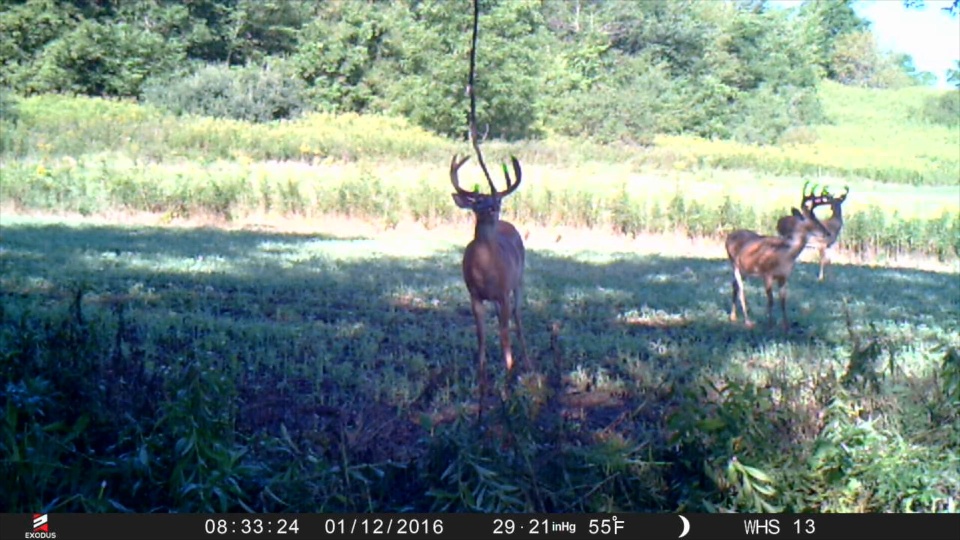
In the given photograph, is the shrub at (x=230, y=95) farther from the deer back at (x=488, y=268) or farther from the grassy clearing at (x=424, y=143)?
the deer back at (x=488, y=268)

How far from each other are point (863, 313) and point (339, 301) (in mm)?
6221

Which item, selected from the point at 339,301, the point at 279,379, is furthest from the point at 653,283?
the point at 279,379

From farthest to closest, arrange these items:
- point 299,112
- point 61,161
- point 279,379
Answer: point 299,112 → point 61,161 → point 279,379

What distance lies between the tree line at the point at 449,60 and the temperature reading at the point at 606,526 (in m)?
33.6

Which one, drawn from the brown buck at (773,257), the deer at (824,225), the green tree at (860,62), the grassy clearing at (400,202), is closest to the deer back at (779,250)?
the brown buck at (773,257)

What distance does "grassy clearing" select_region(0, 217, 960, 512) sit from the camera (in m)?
6.54

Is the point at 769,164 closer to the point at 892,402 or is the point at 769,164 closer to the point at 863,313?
the point at 863,313

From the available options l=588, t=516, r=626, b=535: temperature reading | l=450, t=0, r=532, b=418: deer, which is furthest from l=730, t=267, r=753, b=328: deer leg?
l=588, t=516, r=626, b=535: temperature reading

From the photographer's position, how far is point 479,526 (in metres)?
6.09

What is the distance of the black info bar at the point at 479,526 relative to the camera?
5855mm

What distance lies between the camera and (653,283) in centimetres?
1714

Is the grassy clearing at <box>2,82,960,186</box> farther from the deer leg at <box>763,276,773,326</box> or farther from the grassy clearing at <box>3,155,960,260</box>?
the deer leg at <box>763,276,773,326</box>

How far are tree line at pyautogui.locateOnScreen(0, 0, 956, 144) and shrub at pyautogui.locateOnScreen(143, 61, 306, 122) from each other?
7 cm

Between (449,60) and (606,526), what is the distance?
117ft
